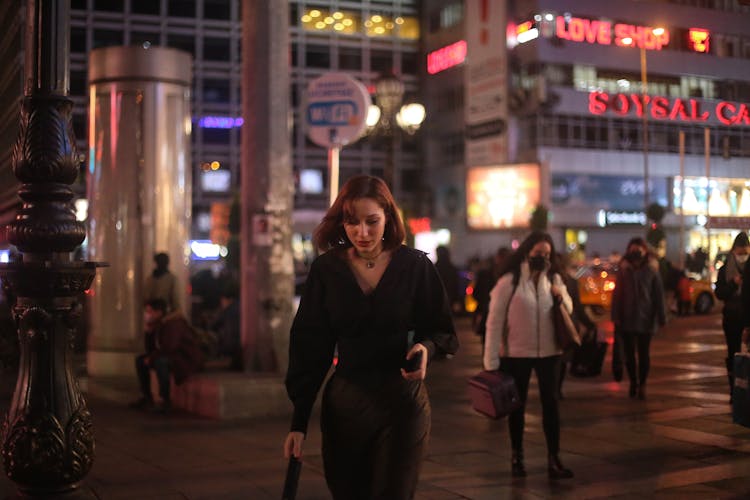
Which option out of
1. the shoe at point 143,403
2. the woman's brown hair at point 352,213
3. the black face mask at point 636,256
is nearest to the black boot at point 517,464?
the woman's brown hair at point 352,213

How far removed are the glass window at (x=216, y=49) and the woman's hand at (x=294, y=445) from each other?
203ft

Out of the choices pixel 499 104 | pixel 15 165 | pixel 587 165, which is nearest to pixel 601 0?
pixel 587 165

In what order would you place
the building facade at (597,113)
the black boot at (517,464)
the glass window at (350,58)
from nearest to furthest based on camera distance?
1. the black boot at (517,464)
2. the building facade at (597,113)
3. the glass window at (350,58)

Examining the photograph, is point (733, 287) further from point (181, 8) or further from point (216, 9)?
point (216, 9)

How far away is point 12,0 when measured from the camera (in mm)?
7523

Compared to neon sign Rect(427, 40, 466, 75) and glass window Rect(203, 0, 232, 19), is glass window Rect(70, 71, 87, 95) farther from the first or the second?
neon sign Rect(427, 40, 466, 75)

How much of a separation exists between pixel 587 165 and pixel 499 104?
18.2 m

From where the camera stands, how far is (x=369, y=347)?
13.5 ft

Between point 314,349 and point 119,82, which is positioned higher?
point 119,82

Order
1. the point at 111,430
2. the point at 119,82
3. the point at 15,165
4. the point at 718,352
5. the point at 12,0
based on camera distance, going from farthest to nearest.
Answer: the point at 718,352 → the point at 119,82 → the point at 111,430 → the point at 12,0 → the point at 15,165

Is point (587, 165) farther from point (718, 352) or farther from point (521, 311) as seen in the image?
point (521, 311)

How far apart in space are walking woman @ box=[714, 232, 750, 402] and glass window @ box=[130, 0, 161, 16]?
55860 millimetres

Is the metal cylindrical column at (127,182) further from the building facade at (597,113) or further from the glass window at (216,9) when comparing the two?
the glass window at (216,9)

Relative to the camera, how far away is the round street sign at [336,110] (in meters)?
11.5
